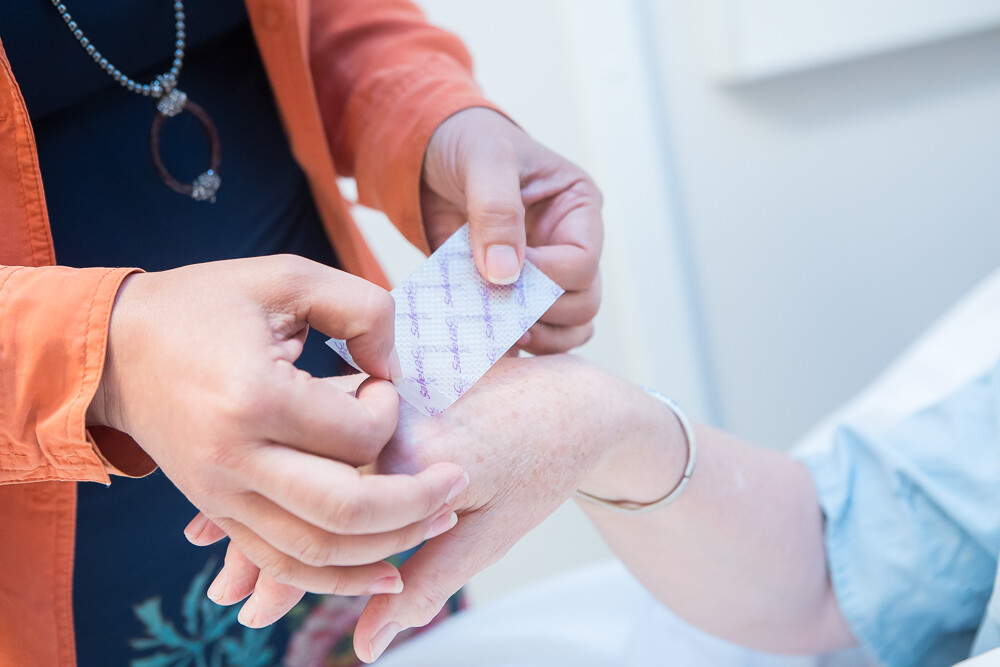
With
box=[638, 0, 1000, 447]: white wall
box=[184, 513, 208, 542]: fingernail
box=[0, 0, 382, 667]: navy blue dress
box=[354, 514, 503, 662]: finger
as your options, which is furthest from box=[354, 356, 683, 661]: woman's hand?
box=[638, 0, 1000, 447]: white wall

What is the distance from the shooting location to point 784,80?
136 cm

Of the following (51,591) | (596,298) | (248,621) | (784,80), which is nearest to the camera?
(248,621)

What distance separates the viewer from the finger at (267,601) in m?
0.42

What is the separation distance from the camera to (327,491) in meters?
0.35

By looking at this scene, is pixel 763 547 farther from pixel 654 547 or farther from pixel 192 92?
pixel 192 92

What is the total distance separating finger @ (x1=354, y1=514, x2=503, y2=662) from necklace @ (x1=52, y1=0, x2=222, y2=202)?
379mm

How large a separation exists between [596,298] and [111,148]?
407 mm

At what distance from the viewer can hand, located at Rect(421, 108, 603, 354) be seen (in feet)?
1.86

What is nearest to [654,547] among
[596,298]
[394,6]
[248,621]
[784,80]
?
[596,298]

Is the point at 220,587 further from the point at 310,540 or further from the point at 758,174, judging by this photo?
the point at 758,174

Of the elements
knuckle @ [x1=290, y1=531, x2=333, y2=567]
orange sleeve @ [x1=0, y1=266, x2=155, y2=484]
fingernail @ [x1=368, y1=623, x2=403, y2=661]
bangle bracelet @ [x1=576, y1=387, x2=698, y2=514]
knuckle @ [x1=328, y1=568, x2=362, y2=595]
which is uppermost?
orange sleeve @ [x1=0, y1=266, x2=155, y2=484]

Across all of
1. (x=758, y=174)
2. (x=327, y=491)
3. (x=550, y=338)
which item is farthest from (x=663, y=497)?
(x=758, y=174)

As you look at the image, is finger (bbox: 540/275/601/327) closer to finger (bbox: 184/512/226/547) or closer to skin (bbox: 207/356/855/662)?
skin (bbox: 207/356/855/662)

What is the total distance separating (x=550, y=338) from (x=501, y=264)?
0.10m
